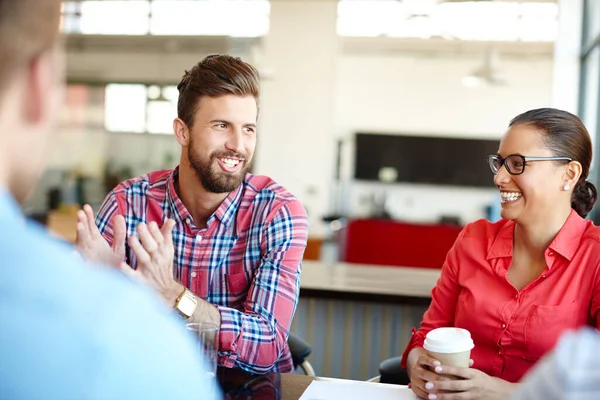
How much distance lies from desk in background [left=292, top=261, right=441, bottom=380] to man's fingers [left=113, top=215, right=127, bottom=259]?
1215 millimetres

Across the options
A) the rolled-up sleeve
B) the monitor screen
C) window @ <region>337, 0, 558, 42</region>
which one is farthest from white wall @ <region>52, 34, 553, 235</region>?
the rolled-up sleeve

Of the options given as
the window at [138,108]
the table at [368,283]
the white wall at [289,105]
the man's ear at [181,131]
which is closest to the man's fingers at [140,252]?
the man's ear at [181,131]

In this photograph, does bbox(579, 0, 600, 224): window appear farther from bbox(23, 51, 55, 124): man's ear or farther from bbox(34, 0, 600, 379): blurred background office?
bbox(23, 51, 55, 124): man's ear

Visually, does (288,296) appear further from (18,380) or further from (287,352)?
(18,380)

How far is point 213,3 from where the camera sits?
919cm

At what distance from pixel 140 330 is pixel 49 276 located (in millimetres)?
82

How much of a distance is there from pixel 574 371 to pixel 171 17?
966 centimetres

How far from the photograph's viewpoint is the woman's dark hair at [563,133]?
5.75 feet

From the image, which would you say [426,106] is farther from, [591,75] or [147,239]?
[147,239]

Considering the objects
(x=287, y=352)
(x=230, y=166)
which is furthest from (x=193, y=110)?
(x=287, y=352)

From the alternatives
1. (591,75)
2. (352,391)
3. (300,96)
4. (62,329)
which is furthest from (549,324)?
(300,96)

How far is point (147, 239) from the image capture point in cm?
142

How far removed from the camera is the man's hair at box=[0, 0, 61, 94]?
57 cm

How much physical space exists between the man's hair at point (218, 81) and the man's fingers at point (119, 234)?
491 millimetres
